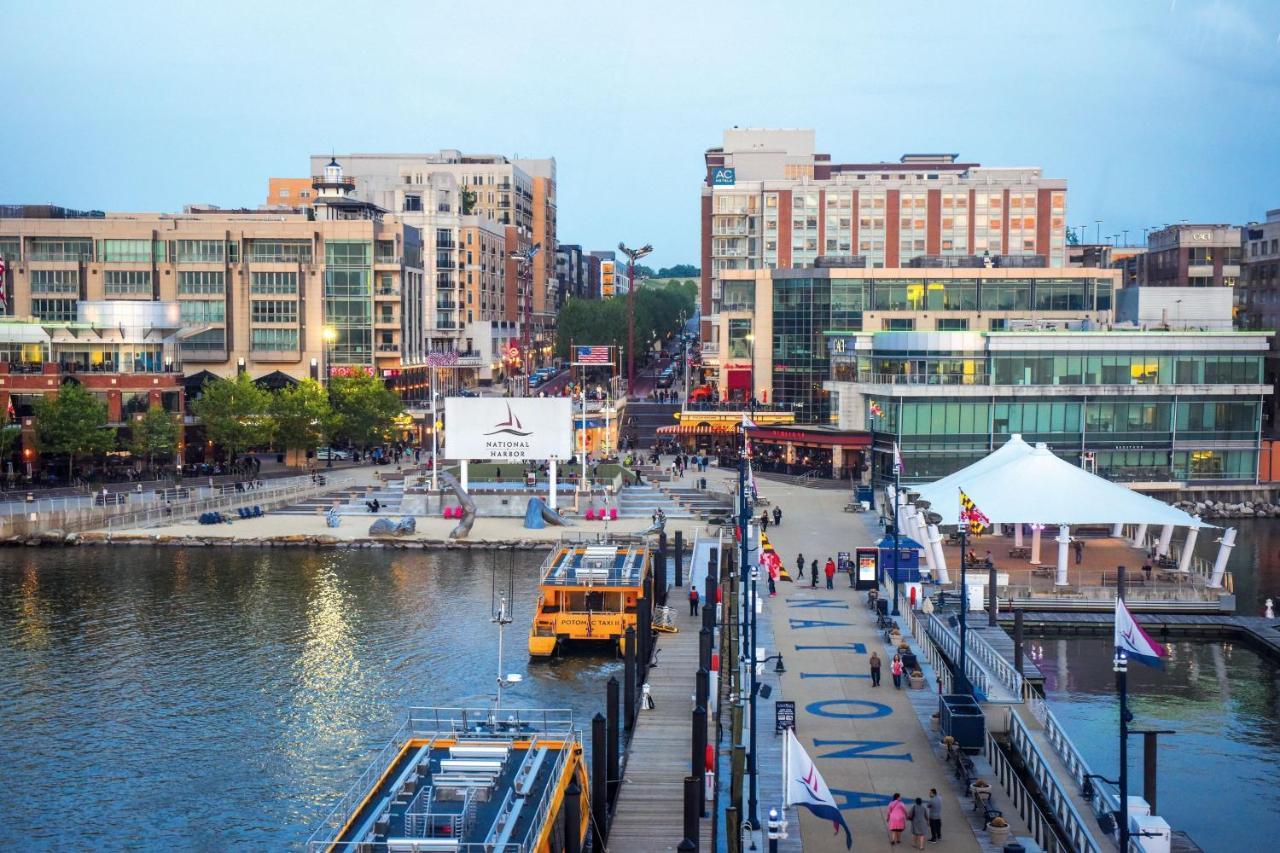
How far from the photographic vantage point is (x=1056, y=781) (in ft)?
109

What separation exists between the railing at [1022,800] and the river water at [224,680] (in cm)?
1240

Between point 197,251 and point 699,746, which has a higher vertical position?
point 197,251

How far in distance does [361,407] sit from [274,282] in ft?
65.5

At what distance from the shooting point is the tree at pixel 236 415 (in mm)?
96625

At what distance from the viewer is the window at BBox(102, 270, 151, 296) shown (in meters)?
118

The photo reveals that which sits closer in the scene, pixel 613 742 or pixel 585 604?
pixel 613 742

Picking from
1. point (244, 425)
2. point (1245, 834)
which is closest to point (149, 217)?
point (244, 425)

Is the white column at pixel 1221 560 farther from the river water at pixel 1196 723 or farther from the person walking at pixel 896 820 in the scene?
the person walking at pixel 896 820

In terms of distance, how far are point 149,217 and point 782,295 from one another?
5361 centimetres

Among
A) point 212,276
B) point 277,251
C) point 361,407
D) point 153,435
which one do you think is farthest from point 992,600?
point 212,276

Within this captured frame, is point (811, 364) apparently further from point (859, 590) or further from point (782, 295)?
point (859, 590)

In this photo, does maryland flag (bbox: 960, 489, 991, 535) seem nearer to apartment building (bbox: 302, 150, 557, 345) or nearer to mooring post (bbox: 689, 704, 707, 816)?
mooring post (bbox: 689, 704, 707, 816)

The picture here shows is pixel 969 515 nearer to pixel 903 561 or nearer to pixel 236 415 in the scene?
pixel 903 561

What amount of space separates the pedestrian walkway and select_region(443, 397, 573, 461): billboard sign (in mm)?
22259
